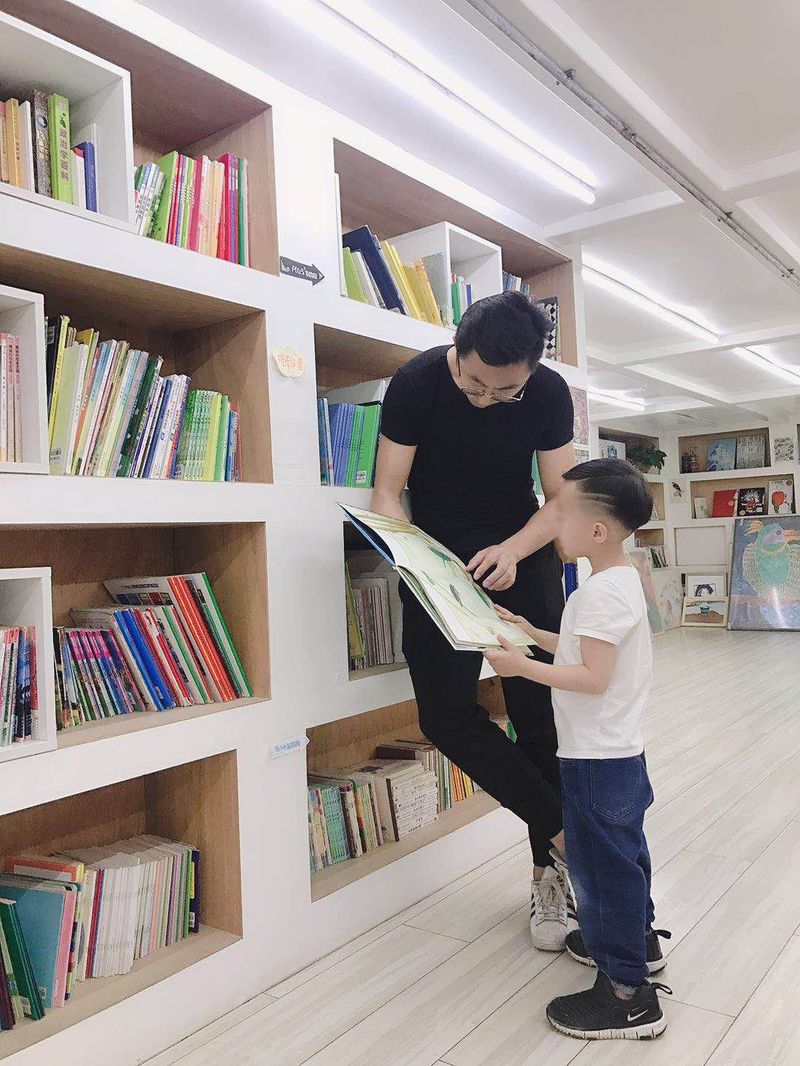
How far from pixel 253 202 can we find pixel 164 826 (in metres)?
1.51

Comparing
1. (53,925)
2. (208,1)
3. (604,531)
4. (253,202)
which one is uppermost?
(208,1)

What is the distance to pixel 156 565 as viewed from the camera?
83.9 inches

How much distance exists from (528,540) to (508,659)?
495 millimetres

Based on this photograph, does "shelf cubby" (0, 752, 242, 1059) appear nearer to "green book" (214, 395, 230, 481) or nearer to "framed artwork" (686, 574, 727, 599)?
"green book" (214, 395, 230, 481)

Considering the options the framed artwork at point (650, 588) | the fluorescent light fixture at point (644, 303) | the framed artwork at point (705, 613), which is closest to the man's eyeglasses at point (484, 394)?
the fluorescent light fixture at point (644, 303)

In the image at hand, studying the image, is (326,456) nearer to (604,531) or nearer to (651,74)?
(604,531)

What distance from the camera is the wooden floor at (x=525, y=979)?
156cm

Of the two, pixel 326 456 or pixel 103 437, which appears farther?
pixel 326 456

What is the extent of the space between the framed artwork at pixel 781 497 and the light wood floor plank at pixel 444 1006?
882cm

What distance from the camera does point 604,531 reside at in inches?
66.0

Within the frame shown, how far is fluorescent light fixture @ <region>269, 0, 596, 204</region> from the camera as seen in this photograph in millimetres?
1952

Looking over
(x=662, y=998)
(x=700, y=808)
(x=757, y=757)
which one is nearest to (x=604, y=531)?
(x=662, y=998)

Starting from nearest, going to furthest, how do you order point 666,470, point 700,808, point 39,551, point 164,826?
point 39,551 → point 164,826 → point 700,808 → point 666,470

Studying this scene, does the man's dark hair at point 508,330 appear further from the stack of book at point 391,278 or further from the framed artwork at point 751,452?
the framed artwork at point 751,452
